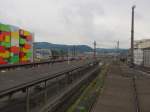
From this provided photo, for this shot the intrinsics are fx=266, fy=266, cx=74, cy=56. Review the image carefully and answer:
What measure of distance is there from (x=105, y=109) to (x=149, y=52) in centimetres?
5522

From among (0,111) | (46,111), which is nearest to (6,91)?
(0,111)

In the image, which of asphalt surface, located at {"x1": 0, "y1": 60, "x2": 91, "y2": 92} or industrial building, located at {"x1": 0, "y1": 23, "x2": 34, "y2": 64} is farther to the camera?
industrial building, located at {"x1": 0, "y1": 23, "x2": 34, "y2": 64}

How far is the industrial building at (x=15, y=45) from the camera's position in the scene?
2324 inches

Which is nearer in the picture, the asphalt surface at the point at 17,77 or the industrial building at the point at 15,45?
the asphalt surface at the point at 17,77

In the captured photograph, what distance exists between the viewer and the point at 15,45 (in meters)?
66.9

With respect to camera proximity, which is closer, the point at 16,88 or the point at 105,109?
the point at 16,88

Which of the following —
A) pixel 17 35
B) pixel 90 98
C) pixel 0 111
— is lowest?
pixel 90 98

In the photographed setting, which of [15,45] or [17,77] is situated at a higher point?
[15,45]

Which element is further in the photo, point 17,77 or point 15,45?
point 15,45

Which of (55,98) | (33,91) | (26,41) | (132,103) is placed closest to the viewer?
(33,91)

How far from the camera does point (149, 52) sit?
226ft

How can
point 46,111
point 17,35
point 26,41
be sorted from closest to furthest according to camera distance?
point 46,111
point 17,35
point 26,41

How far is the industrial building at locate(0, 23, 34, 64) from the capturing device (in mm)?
59031

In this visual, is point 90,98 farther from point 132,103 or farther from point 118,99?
point 132,103
